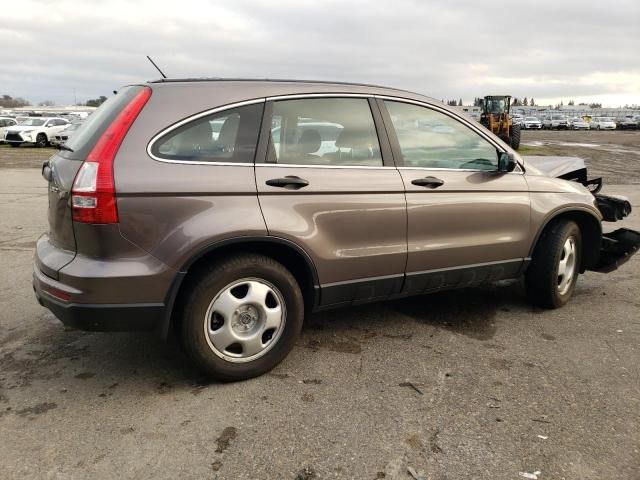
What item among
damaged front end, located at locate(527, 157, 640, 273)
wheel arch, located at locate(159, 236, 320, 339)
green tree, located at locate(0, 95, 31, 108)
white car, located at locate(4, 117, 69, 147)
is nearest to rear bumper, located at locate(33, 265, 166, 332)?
wheel arch, located at locate(159, 236, 320, 339)

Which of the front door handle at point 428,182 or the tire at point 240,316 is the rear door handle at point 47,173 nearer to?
the tire at point 240,316

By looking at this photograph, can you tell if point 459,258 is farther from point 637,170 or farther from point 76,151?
point 637,170

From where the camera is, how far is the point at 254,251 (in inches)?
130

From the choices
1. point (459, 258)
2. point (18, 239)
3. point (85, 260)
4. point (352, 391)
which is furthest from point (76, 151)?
point (18, 239)

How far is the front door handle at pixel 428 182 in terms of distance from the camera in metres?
3.75

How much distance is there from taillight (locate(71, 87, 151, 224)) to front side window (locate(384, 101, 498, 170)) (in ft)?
6.04

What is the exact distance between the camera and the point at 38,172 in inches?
634

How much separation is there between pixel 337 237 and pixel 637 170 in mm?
17862

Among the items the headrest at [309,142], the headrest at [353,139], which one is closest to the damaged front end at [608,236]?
the headrest at [353,139]

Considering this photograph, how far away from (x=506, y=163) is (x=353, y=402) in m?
2.12

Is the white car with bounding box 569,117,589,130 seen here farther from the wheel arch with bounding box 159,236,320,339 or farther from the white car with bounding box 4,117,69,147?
the wheel arch with bounding box 159,236,320,339

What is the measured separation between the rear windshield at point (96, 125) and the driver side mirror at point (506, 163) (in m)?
2.53

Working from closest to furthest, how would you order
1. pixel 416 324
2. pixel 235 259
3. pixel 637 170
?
pixel 235 259
pixel 416 324
pixel 637 170

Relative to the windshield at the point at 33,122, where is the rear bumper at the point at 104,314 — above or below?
below
